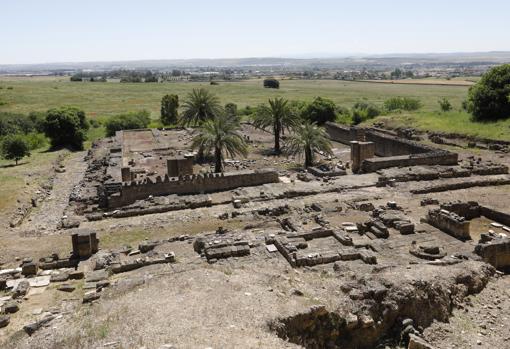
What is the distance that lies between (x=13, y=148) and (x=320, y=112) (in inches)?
1253

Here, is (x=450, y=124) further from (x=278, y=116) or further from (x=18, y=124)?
(x=18, y=124)

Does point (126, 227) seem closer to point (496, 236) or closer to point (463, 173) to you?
point (496, 236)

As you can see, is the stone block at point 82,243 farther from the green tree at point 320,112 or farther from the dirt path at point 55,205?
the green tree at point 320,112

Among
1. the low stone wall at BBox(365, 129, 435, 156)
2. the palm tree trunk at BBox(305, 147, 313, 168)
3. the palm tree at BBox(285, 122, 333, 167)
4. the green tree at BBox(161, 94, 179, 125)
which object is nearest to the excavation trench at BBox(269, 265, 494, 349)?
the palm tree at BBox(285, 122, 333, 167)

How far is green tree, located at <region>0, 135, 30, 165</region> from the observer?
38.0m

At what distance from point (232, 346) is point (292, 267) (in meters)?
5.94

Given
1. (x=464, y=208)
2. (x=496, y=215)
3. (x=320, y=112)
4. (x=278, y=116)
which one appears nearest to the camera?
(x=496, y=215)

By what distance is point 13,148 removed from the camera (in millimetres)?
38188

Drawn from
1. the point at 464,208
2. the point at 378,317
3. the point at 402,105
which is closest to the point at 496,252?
the point at 464,208

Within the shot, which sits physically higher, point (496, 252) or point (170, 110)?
point (170, 110)

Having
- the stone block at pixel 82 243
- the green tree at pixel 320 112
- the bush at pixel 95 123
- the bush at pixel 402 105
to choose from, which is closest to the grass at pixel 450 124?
the green tree at pixel 320 112

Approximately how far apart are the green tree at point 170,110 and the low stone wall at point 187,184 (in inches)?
1270

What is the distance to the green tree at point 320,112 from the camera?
177ft

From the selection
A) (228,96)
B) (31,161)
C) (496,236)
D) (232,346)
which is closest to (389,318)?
(232,346)
